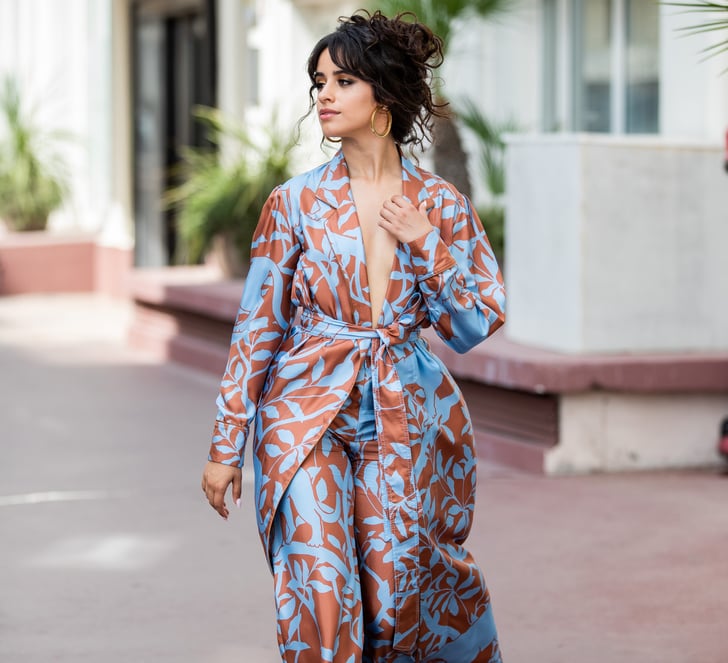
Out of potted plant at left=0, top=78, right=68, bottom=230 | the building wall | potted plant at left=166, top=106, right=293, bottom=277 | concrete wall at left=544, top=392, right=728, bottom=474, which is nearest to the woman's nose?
concrete wall at left=544, top=392, right=728, bottom=474

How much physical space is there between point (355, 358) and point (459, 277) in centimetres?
28

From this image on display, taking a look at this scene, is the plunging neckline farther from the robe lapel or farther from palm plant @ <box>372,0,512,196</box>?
palm plant @ <box>372,0,512,196</box>

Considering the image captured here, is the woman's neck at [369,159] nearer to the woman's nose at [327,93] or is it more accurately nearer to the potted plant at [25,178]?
the woman's nose at [327,93]

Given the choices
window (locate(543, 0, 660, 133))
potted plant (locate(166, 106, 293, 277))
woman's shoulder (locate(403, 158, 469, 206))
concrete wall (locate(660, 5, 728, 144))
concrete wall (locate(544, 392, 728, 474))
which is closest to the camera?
woman's shoulder (locate(403, 158, 469, 206))

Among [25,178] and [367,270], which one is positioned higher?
[25,178]

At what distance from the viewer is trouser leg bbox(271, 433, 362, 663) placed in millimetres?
3361

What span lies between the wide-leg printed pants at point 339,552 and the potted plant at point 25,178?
13.4 metres

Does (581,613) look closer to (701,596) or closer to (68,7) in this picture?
(701,596)

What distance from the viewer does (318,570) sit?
3367 millimetres

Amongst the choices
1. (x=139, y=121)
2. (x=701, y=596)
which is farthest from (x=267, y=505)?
(x=139, y=121)

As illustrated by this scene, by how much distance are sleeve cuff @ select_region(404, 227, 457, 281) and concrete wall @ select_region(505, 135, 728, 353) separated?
12.2ft

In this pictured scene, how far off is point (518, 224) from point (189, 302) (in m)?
Result: 3.85

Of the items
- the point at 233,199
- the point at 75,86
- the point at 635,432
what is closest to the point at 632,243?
the point at 635,432

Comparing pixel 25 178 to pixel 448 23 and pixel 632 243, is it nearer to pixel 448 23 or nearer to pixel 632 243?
pixel 448 23
